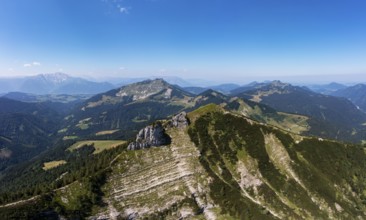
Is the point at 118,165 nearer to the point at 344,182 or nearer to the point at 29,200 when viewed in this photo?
the point at 29,200

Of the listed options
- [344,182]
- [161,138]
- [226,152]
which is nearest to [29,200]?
[161,138]

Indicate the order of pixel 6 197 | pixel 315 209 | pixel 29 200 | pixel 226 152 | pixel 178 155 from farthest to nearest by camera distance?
1. pixel 226 152
2. pixel 178 155
3. pixel 315 209
4. pixel 6 197
5. pixel 29 200

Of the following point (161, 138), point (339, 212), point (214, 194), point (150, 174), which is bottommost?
point (339, 212)

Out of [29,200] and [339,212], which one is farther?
[339,212]

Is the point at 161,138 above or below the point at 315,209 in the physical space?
above

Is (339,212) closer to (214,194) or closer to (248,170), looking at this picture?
(248,170)

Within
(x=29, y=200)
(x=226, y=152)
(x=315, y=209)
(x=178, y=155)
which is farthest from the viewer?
(x=226, y=152)
